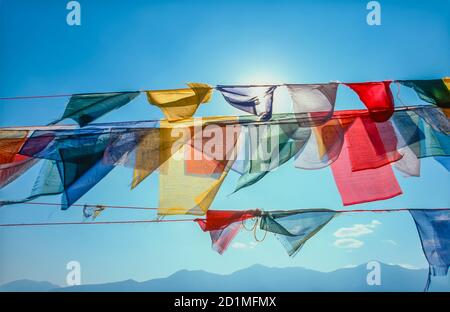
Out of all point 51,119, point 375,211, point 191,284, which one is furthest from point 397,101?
point 51,119

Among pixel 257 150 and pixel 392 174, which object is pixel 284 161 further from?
pixel 392 174

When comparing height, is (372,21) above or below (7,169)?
above

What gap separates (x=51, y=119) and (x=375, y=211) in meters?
1.77

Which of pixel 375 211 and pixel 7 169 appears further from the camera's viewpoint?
pixel 7 169

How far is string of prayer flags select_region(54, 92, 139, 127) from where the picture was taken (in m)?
2.53

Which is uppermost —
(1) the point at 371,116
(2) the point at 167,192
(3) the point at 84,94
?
(3) the point at 84,94

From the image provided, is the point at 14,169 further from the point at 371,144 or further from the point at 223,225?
the point at 371,144

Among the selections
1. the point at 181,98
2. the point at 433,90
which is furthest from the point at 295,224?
the point at 433,90

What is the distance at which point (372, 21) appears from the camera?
2469 millimetres

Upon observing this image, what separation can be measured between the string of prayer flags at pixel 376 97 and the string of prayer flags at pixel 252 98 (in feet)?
1.39

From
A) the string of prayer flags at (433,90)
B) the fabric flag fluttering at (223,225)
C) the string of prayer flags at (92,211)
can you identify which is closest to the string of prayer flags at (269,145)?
the fabric flag fluttering at (223,225)

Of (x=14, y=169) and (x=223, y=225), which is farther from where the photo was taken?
(x=14, y=169)

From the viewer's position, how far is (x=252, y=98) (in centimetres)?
253

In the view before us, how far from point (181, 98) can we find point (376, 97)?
40.7 inches
